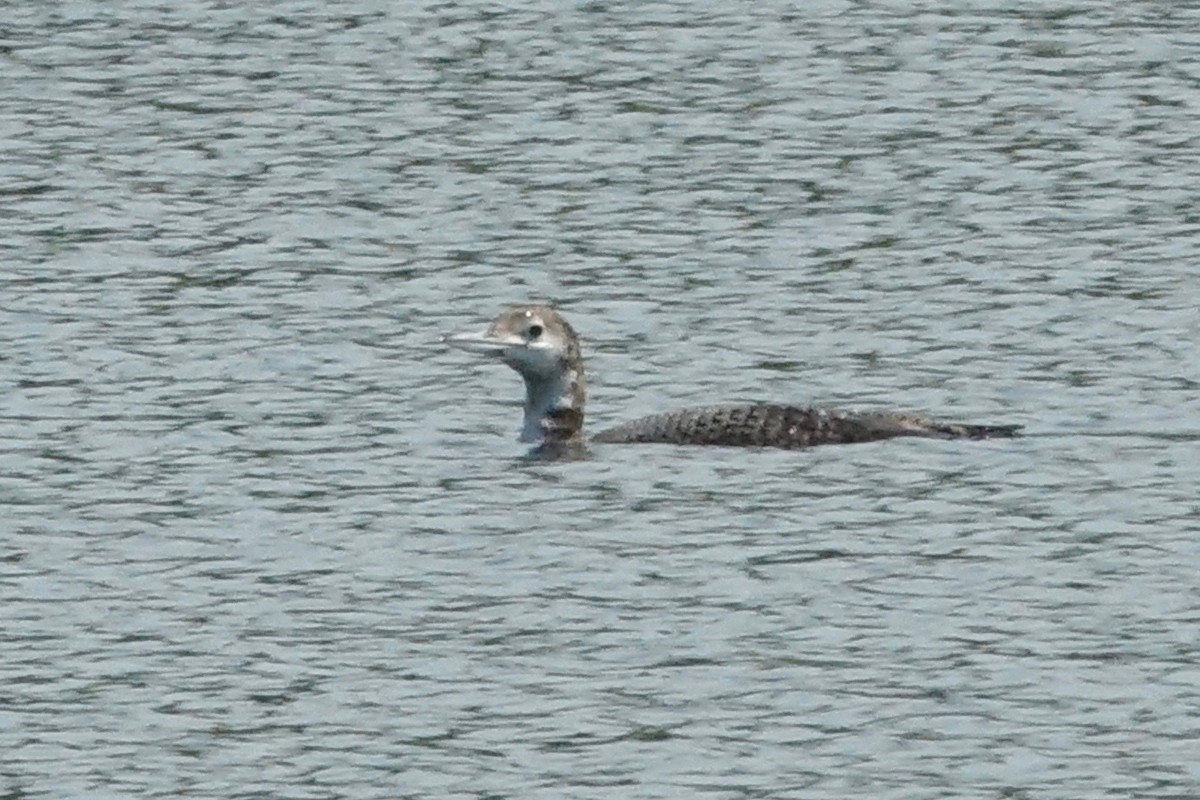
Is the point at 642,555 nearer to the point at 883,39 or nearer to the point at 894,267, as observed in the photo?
the point at 894,267

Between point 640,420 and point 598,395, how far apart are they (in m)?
1.75

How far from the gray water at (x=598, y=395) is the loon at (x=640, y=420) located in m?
0.16

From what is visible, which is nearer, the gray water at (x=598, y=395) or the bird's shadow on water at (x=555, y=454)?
the gray water at (x=598, y=395)

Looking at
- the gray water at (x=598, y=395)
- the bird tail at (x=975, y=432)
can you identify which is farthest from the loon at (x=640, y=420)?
the gray water at (x=598, y=395)

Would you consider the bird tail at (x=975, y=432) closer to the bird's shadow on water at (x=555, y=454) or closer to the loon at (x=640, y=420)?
the loon at (x=640, y=420)

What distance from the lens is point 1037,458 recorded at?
22.1 m

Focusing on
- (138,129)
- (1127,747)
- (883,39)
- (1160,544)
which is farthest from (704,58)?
(1127,747)

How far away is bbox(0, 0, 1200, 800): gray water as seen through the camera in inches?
671

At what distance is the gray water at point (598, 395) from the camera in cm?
1703

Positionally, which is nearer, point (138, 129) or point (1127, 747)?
point (1127, 747)

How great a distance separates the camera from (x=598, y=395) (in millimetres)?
25281

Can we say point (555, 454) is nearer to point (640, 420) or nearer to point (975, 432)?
point (640, 420)

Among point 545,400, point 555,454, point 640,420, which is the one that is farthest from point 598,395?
point 555,454

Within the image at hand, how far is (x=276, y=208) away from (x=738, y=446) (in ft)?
28.1
